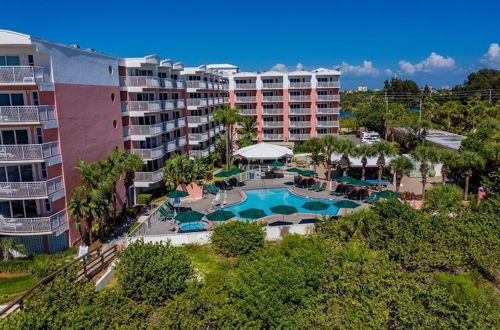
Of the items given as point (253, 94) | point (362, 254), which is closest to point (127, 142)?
point (362, 254)

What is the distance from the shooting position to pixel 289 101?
6769 centimetres

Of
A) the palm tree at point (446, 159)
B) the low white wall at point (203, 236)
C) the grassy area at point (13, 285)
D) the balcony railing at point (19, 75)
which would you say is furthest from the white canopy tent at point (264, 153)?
the grassy area at point (13, 285)

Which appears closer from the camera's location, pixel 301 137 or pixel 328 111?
pixel 328 111

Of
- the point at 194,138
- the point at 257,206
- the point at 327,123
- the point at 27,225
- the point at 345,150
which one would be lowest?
the point at 257,206

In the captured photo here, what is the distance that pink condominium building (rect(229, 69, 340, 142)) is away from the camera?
218ft

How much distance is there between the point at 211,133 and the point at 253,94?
54.8 ft

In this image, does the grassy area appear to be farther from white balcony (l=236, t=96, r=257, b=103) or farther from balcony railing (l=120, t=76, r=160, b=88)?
white balcony (l=236, t=96, r=257, b=103)

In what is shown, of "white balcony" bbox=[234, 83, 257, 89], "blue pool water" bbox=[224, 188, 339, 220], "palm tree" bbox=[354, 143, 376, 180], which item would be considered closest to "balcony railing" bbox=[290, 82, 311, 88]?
"white balcony" bbox=[234, 83, 257, 89]

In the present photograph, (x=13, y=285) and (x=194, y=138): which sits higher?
(x=194, y=138)

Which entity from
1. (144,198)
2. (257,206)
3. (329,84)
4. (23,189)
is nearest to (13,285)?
(23,189)

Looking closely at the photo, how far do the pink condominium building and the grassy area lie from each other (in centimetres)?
5009

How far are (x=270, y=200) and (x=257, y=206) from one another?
2.29 metres

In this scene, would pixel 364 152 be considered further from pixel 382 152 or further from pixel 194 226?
pixel 194 226

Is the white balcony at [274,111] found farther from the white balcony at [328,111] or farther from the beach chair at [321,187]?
the beach chair at [321,187]
